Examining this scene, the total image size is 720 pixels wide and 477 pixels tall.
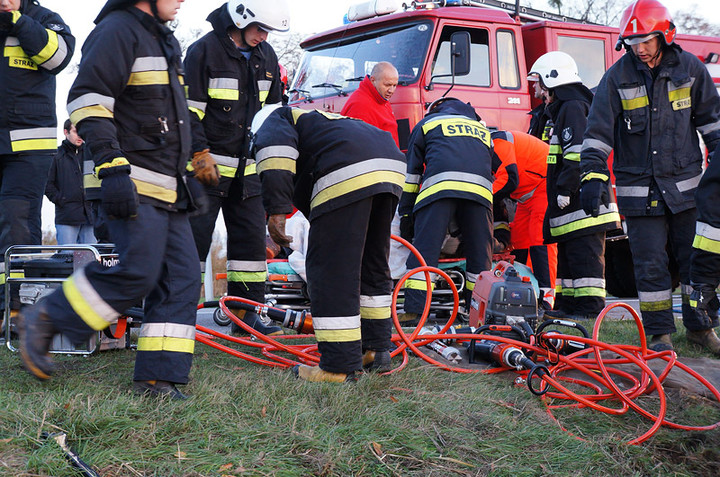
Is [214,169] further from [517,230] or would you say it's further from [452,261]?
[517,230]

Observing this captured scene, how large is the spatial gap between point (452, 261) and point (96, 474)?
428 cm

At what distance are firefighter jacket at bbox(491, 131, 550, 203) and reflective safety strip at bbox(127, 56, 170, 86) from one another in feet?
11.9

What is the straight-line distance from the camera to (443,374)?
13.2ft

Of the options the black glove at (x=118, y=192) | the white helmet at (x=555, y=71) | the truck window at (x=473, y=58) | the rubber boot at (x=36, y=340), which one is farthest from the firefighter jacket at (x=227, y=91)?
the white helmet at (x=555, y=71)

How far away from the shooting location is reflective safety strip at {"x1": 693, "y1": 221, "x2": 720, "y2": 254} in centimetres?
413

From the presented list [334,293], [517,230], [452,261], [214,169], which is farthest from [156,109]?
[517,230]

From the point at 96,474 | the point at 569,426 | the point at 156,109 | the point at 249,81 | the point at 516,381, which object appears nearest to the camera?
the point at 96,474

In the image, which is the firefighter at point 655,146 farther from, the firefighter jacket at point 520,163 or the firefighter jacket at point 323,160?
the firefighter jacket at point 323,160

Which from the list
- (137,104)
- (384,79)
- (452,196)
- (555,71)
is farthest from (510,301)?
(555,71)

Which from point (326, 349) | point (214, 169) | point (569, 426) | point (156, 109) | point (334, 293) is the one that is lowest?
point (569, 426)

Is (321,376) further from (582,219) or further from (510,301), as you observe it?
(582,219)

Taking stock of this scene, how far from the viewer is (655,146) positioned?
5102 millimetres

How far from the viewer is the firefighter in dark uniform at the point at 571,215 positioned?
6283 mm

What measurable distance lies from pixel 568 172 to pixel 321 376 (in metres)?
3.43
